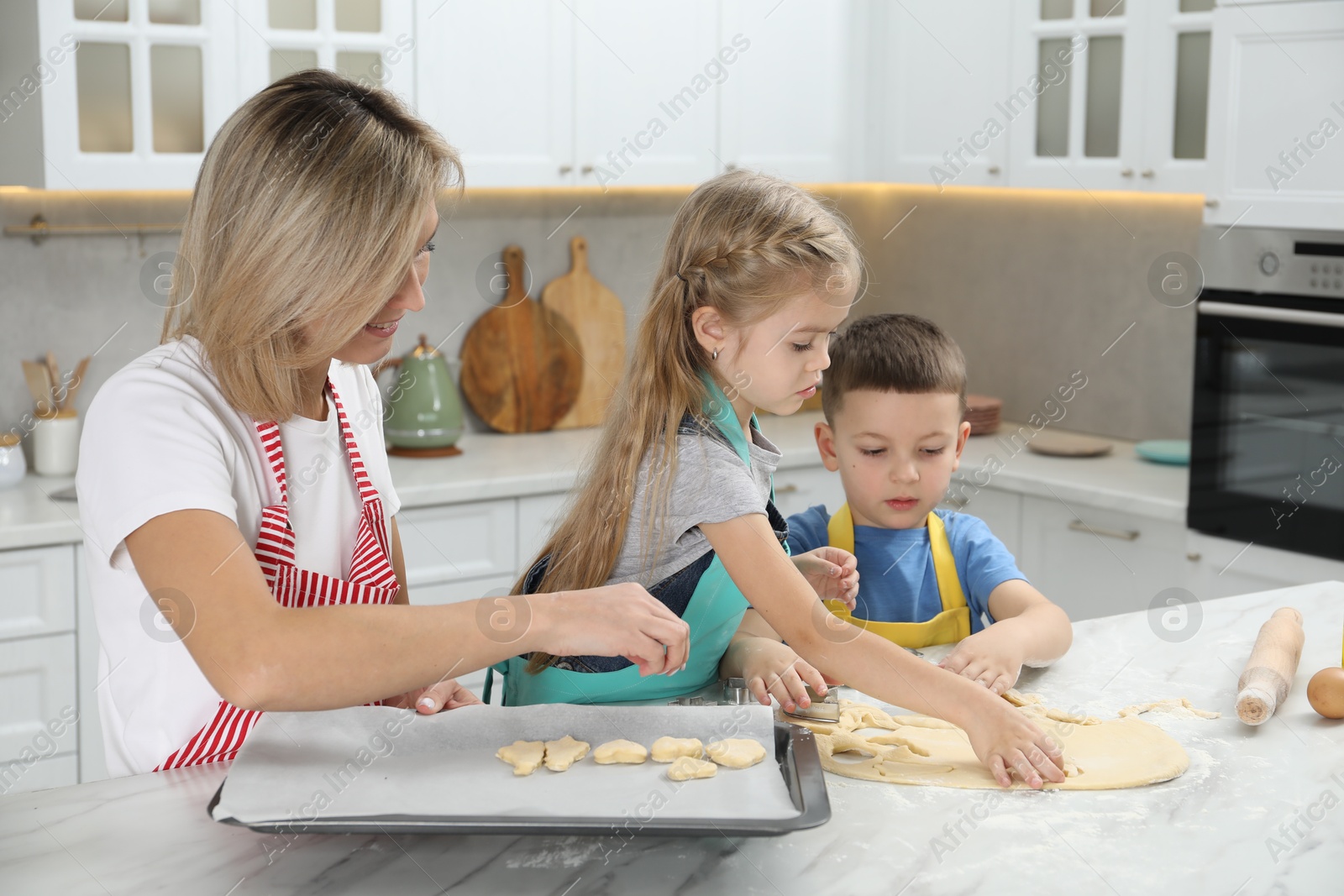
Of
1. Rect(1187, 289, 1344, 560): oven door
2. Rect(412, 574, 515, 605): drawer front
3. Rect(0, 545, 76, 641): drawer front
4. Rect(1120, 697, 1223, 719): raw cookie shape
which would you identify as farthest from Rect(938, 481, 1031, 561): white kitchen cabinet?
Rect(0, 545, 76, 641): drawer front

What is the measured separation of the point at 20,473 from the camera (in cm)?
256

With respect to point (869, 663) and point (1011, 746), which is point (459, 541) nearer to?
point (869, 663)

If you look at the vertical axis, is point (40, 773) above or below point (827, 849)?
below

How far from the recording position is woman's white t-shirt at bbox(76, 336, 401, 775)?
40.2 inches

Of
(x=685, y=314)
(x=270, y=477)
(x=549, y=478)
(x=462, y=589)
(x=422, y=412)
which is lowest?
(x=462, y=589)

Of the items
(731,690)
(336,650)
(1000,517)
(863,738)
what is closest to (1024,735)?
(863,738)

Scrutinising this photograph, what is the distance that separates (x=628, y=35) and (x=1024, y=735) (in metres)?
2.26

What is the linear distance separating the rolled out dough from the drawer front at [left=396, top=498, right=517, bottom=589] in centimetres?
157

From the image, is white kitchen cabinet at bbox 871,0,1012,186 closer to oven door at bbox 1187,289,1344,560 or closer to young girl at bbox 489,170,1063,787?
Answer: oven door at bbox 1187,289,1344,560

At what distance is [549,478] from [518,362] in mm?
532

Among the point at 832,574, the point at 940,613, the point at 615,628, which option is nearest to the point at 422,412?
the point at 940,613

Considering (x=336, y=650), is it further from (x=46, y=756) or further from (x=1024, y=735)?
(x=46, y=756)

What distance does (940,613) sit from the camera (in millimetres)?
1620

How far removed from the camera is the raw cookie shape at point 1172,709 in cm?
120
